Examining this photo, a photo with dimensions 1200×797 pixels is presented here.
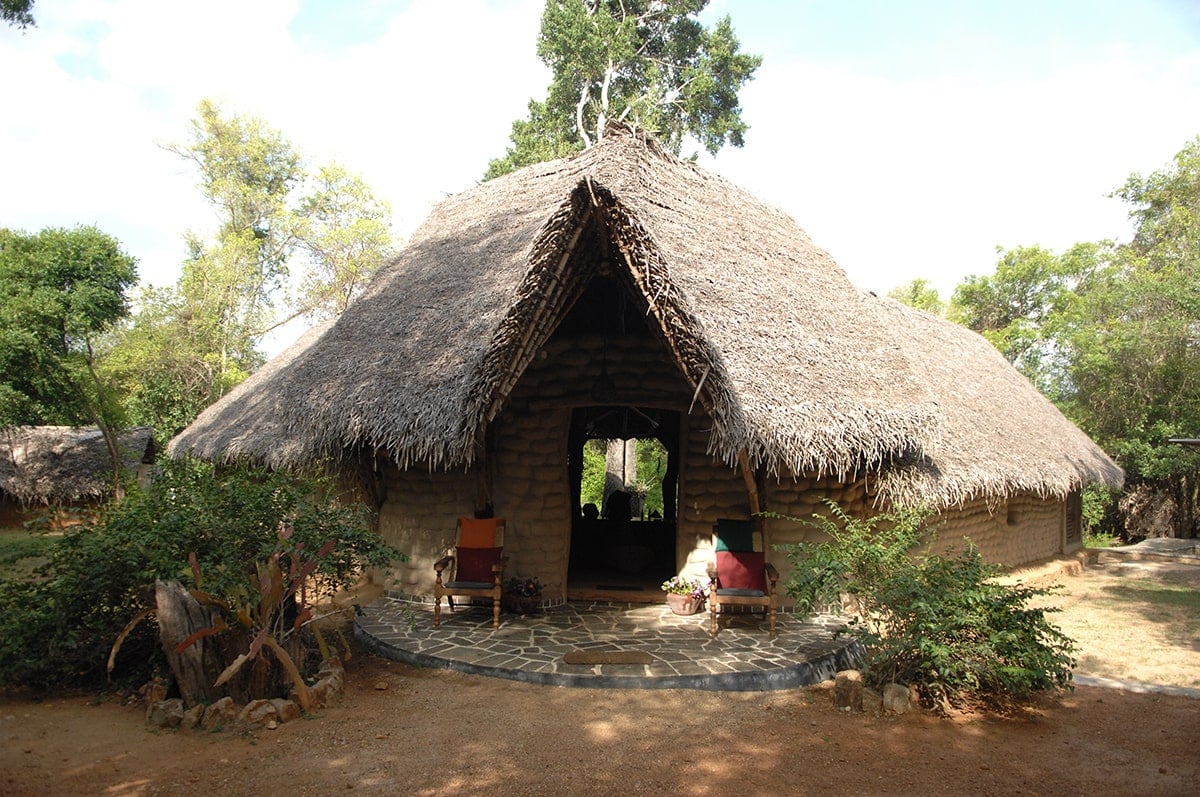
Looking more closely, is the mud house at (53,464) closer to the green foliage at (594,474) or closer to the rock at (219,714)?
the green foliage at (594,474)

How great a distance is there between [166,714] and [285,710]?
745 millimetres

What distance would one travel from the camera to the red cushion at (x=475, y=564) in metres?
7.11

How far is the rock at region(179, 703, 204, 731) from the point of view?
15.3 ft

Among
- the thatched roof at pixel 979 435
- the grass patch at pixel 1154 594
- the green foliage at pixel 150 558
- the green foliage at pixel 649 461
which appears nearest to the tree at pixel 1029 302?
the thatched roof at pixel 979 435

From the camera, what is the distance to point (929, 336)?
13344 mm

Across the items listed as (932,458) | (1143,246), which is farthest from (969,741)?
(1143,246)

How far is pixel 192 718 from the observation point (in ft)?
15.4

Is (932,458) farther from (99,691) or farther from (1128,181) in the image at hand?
(1128,181)

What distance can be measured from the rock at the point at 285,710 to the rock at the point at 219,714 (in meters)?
0.25

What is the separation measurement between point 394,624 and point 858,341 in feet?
19.3

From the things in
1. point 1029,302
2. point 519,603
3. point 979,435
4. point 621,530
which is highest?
point 1029,302

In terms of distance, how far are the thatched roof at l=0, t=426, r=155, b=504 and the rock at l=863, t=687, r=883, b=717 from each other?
1905 centimetres

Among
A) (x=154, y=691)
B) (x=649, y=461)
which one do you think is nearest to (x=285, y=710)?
(x=154, y=691)

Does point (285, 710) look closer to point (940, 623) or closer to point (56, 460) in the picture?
point (940, 623)
